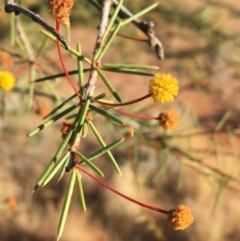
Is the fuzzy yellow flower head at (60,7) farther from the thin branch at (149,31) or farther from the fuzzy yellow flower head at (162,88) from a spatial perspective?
the thin branch at (149,31)

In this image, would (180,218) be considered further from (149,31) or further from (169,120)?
(149,31)

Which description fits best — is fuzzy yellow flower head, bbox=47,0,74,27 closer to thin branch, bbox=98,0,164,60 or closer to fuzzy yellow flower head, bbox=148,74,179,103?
fuzzy yellow flower head, bbox=148,74,179,103

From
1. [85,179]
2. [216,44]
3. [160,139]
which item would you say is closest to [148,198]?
[85,179]

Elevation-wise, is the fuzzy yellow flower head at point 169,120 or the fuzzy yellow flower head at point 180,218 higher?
the fuzzy yellow flower head at point 169,120

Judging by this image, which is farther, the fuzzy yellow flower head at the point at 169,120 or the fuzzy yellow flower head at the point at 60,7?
the fuzzy yellow flower head at the point at 169,120

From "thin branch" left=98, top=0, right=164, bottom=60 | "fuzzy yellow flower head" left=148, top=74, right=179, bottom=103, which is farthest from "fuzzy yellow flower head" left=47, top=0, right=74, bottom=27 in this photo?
"thin branch" left=98, top=0, right=164, bottom=60

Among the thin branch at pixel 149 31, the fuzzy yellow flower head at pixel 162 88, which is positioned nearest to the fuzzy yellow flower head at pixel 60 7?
the fuzzy yellow flower head at pixel 162 88

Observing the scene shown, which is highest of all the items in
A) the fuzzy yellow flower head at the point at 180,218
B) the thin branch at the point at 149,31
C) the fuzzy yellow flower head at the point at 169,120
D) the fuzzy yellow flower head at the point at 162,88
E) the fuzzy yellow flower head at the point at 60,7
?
the thin branch at the point at 149,31

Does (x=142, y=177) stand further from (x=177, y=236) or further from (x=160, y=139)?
(x=160, y=139)
